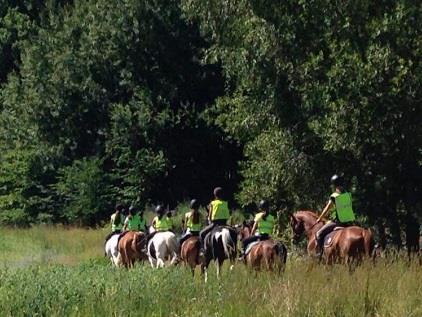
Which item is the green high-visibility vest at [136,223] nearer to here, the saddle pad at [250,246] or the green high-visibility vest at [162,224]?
the green high-visibility vest at [162,224]

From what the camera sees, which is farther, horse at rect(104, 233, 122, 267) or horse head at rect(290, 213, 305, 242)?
horse at rect(104, 233, 122, 267)

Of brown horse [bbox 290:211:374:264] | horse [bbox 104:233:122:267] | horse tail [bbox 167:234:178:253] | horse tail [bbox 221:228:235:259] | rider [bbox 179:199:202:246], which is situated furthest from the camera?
horse [bbox 104:233:122:267]

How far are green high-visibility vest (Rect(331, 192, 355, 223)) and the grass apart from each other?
3977 mm

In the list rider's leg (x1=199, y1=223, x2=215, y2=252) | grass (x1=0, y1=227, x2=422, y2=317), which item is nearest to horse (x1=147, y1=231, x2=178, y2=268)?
rider's leg (x1=199, y1=223, x2=215, y2=252)

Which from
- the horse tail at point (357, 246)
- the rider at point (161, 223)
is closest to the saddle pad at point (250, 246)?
the horse tail at point (357, 246)

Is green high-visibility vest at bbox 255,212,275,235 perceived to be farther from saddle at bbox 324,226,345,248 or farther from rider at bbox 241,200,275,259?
saddle at bbox 324,226,345,248

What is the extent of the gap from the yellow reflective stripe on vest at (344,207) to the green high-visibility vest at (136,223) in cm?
1122

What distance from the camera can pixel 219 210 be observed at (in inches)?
940

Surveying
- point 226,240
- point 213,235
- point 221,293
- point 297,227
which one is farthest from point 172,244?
point 221,293

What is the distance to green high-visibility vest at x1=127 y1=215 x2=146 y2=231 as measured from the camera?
→ 31469 mm

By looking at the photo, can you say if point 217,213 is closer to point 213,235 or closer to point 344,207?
point 213,235

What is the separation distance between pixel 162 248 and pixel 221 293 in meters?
10.9

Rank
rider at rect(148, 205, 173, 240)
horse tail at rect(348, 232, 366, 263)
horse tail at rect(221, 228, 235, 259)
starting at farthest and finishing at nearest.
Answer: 1. rider at rect(148, 205, 173, 240)
2. horse tail at rect(221, 228, 235, 259)
3. horse tail at rect(348, 232, 366, 263)

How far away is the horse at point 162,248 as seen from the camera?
1027 inches
